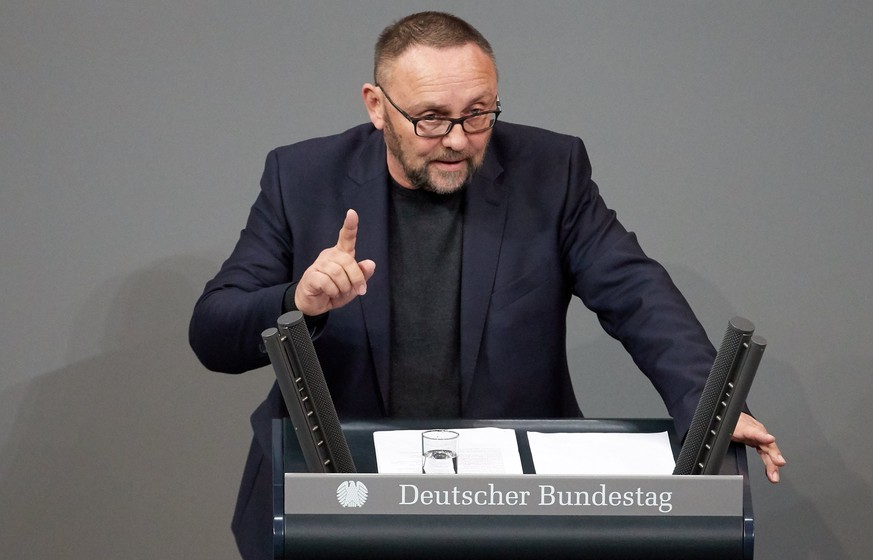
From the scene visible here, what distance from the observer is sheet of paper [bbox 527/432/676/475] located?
1.80 m

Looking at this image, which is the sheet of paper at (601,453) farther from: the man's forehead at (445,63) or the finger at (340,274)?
the man's forehead at (445,63)

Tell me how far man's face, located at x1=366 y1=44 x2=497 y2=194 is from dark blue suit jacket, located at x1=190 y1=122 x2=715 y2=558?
0.13 meters

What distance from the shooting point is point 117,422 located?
351 cm

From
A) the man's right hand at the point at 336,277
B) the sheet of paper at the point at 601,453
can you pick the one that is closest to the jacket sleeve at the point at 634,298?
the sheet of paper at the point at 601,453

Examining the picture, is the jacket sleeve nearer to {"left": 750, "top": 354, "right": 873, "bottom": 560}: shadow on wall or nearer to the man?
the man

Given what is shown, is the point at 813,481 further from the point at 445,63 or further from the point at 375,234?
the point at 445,63

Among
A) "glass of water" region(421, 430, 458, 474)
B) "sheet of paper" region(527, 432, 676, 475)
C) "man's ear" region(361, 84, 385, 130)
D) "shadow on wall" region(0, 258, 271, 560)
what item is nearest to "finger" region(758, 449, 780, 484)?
"sheet of paper" region(527, 432, 676, 475)

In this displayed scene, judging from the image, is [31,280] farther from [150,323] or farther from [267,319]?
[267,319]

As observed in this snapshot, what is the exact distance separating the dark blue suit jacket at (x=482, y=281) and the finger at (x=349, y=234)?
0.95 ft

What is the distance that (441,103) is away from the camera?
7.40 ft

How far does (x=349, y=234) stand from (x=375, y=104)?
58 cm

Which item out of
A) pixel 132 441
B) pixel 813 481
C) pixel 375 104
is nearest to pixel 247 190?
pixel 132 441

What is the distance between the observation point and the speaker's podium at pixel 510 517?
1.53 meters

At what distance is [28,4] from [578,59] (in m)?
1.42
